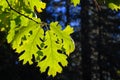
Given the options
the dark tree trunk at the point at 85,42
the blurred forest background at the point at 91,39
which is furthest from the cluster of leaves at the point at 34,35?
the dark tree trunk at the point at 85,42

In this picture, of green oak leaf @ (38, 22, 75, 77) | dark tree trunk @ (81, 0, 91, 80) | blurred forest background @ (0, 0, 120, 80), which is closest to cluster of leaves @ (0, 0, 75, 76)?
green oak leaf @ (38, 22, 75, 77)

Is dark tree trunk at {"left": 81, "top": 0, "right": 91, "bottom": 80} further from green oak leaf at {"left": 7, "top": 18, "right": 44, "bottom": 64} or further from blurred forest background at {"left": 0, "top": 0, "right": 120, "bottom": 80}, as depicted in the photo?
green oak leaf at {"left": 7, "top": 18, "right": 44, "bottom": 64}

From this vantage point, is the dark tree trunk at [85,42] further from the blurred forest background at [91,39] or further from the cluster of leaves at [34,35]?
the cluster of leaves at [34,35]

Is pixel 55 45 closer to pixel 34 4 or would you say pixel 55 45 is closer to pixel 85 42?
pixel 34 4

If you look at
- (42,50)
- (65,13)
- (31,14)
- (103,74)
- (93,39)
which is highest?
(31,14)

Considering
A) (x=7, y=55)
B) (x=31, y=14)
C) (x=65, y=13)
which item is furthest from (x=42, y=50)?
(x=65, y=13)

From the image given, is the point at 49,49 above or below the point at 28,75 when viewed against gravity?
above

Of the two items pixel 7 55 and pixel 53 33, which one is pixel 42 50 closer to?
pixel 53 33

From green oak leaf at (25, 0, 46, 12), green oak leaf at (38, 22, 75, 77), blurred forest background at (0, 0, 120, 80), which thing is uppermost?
green oak leaf at (25, 0, 46, 12)

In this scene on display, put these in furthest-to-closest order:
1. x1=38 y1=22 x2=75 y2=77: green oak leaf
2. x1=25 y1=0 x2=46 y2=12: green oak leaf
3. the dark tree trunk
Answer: the dark tree trunk → x1=25 y1=0 x2=46 y2=12: green oak leaf → x1=38 y1=22 x2=75 y2=77: green oak leaf
